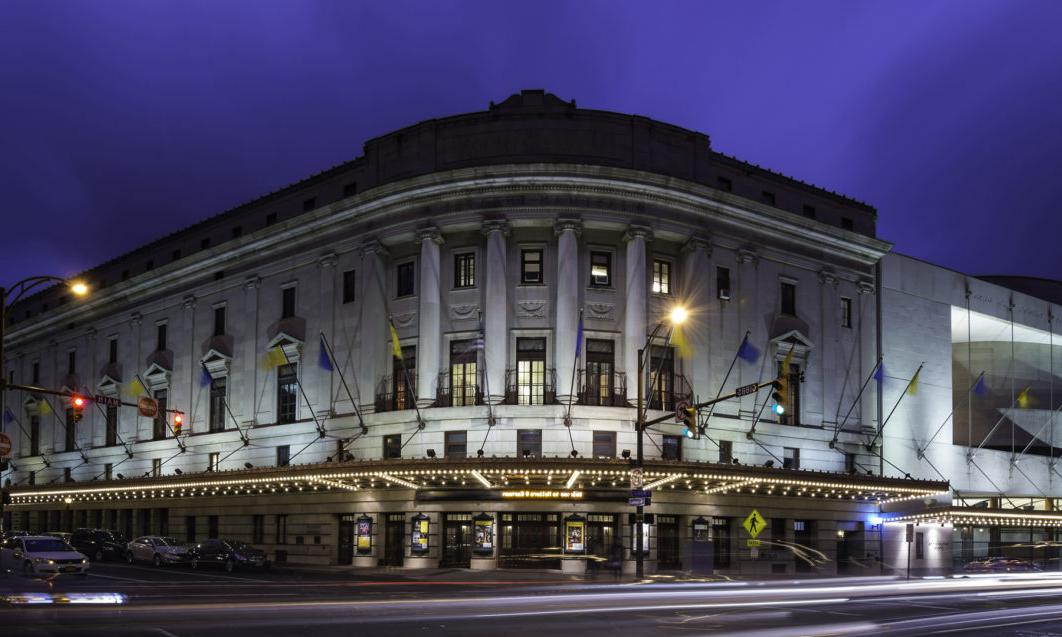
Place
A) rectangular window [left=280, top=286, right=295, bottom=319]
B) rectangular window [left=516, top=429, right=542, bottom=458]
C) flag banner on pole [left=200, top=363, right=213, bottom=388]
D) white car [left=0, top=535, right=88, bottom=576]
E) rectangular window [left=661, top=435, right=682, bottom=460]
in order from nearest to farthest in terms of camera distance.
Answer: white car [left=0, top=535, right=88, bottom=576], rectangular window [left=516, top=429, right=542, bottom=458], rectangular window [left=661, top=435, right=682, bottom=460], rectangular window [left=280, top=286, right=295, bottom=319], flag banner on pole [left=200, top=363, right=213, bottom=388]

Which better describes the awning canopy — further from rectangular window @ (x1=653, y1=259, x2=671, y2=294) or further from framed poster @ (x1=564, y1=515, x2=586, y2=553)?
rectangular window @ (x1=653, y1=259, x2=671, y2=294)

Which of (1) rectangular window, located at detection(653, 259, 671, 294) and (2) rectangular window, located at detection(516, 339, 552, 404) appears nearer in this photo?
(2) rectangular window, located at detection(516, 339, 552, 404)

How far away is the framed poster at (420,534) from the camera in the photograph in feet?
153

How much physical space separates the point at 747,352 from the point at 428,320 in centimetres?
1413

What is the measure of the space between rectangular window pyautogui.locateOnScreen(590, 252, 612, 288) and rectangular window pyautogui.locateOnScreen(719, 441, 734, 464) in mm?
Result: 8971

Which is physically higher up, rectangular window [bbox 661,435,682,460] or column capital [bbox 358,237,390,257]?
column capital [bbox 358,237,390,257]

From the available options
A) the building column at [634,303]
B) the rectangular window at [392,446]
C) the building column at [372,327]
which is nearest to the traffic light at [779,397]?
the building column at [634,303]

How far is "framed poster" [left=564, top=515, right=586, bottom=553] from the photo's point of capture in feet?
147

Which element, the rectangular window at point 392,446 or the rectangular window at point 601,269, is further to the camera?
the rectangular window at point 392,446

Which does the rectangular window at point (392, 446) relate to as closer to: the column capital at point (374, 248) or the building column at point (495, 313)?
the building column at point (495, 313)

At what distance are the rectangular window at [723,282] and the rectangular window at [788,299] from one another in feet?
12.6

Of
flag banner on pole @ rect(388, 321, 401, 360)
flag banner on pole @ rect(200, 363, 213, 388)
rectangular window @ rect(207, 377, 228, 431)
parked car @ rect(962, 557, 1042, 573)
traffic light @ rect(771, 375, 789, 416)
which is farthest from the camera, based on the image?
rectangular window @ rect(207, 377, 228, 431)

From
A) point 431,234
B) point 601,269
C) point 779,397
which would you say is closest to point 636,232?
point 601,269

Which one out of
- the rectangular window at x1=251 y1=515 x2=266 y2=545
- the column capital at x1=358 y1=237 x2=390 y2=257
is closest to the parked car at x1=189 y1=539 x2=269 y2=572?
the rectangular window at x1=251 y1=515 x2=266 y2=545
